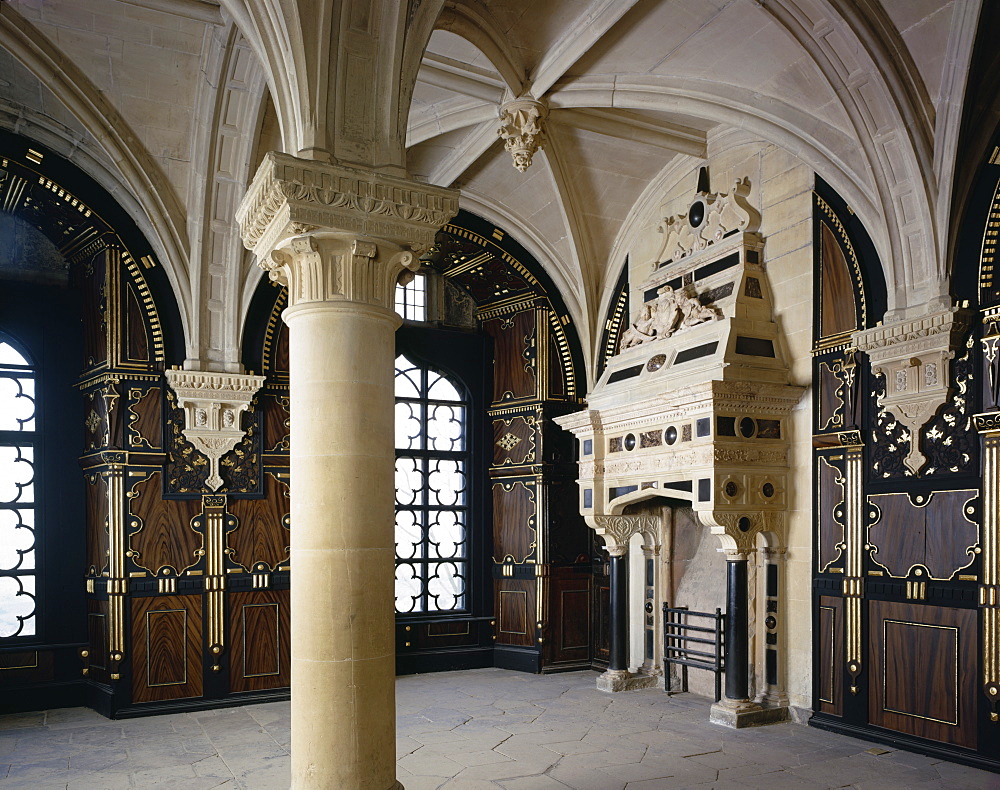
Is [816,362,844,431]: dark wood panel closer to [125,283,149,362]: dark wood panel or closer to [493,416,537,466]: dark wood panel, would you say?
[493,416,537,466]: dark wood panel

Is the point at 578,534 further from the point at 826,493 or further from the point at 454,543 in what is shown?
the point at 826,493

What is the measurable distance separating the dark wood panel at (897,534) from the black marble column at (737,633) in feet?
3.65

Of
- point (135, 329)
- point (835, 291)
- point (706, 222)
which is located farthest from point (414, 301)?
point (835, 291)

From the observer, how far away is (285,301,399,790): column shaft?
3.86m

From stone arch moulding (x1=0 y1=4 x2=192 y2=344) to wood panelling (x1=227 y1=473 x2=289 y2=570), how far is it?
1705 millimetres

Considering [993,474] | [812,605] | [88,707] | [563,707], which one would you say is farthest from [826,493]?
[88,707]

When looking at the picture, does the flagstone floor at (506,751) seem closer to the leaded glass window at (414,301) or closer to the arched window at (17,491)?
the arched window at (17,491)

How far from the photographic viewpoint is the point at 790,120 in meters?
6.83

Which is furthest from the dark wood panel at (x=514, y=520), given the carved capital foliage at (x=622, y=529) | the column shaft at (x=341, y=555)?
the column shaft at (x=341, y=555)

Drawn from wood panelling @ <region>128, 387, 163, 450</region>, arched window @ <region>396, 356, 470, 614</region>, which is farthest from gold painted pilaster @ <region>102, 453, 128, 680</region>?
arched window @ <region>396, 356, 470, 614</region>

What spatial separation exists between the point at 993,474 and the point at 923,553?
0.79m

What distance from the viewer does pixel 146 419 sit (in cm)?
804

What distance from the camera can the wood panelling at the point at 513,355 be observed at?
9977 millimetres

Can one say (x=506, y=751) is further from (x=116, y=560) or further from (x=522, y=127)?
(x=522, y=127)
